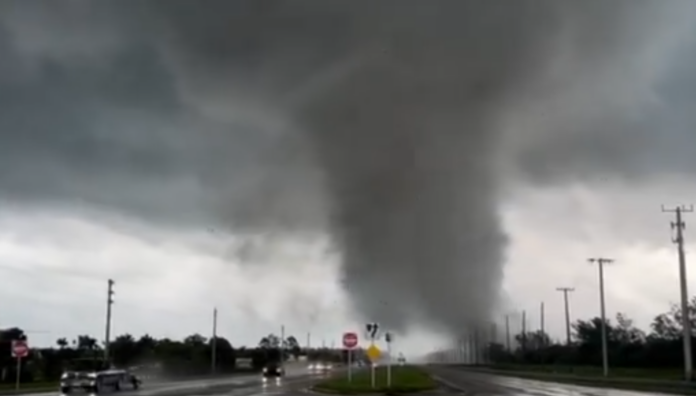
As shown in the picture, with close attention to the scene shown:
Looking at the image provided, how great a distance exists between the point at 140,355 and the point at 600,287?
262 feet

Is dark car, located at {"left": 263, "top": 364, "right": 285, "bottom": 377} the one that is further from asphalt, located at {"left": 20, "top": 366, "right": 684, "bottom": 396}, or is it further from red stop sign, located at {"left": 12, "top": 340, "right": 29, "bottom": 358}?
red stop sign, located at {"left": 12, "top": 340, "right": 29, "bottom": 358}

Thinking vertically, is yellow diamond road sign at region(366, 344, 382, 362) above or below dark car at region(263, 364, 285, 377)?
above

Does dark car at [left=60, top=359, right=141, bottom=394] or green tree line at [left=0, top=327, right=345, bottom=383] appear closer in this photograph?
dark car at [left=60, top=359, right=141, bottom=394]

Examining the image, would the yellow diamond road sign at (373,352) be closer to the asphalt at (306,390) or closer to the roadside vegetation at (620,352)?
the asphalt at (306,390)

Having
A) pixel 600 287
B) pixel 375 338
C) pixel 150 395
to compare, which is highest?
pixel 600 287

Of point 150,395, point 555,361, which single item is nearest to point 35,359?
point 150,395

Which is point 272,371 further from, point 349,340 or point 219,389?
point 349,340

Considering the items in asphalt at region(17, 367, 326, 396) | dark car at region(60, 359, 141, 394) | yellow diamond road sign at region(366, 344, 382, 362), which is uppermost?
yellow diamond road sign at region(366, 344, 382, 362)

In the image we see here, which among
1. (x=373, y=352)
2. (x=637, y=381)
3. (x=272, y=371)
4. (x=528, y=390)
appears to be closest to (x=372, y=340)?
(x=373, y=352)

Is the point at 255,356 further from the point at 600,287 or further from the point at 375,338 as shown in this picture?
the point at 375,338

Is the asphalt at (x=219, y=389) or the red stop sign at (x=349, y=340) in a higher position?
the red stop sign at (x=349, y=340)

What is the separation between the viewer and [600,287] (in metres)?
111

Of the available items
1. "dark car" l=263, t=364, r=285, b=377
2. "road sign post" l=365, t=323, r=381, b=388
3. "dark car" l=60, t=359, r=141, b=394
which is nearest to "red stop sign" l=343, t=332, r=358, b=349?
"road sign post" l=365, t=323, r=381, b=388

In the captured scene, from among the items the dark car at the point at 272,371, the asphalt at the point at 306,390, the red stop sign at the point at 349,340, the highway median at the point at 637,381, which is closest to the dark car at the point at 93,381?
the asphalt at the point at 306,390
